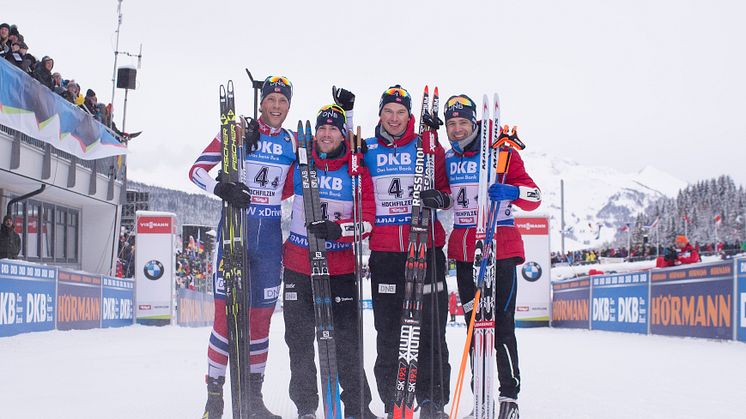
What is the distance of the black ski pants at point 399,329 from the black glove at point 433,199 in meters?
0.38

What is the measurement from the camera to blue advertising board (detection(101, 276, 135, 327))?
17.3 metres

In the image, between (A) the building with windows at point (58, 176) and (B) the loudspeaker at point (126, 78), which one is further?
(B) the loudspeaker at point (126, 78)

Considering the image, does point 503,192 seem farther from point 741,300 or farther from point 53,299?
point 53,299

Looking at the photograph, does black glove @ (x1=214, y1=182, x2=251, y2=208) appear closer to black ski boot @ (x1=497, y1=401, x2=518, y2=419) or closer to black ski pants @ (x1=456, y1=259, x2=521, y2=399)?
black ski pants @ (x1=456, y1=259, x2=521, y2=399)

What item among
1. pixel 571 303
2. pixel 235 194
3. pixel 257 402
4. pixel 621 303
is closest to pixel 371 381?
pixel 257 402

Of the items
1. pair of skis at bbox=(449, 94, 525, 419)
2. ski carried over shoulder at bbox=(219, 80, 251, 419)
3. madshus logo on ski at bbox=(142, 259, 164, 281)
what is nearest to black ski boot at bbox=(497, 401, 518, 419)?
pair of skis at bbox=(449, 94, 525, 419)

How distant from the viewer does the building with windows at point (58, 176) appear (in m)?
14.4

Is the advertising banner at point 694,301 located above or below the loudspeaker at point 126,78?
below

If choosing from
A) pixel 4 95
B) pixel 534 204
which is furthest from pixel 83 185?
pixel 534 204

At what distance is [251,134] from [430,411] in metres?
2.24

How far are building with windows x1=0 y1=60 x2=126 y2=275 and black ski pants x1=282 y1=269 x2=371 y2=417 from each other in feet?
33.5

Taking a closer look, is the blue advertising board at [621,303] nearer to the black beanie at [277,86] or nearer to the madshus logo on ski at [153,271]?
the black beanie at [277,86]

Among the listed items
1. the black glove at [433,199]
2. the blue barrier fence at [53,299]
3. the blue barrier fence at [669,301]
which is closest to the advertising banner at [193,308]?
the blue barrier fence at [53,299]

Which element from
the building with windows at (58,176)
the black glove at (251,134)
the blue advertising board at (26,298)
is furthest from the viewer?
the building with windows at (58,176)
